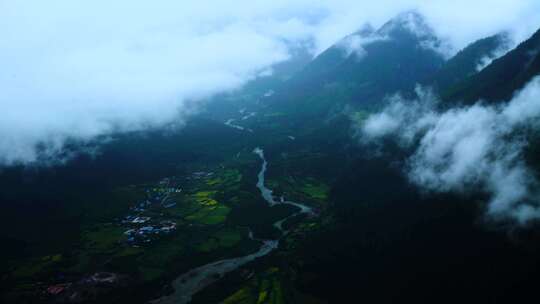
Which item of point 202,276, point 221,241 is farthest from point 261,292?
point 221,241

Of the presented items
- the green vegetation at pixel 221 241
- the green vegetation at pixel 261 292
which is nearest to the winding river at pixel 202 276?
the green vegetation at pixel 221 241

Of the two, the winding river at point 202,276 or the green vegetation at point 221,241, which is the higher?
the green vegetation at point 221,241

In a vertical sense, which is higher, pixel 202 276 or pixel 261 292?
pixel 202 276

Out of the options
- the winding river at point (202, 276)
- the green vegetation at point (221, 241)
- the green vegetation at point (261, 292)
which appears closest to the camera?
the green vegetation at point (261, 292)

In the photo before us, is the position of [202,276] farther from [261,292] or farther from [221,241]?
[221,241]

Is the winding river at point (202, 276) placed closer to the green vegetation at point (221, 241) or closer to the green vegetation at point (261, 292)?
A: the green vegetation at point (221, 241)

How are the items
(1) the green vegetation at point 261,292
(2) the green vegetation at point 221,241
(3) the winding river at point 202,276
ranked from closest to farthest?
(1) the green vegetation at point 261,292
(3) the winding river at point 202,276
(2) the green vegetation at point 221,241

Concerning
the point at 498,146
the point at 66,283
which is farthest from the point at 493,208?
the point at 66,283

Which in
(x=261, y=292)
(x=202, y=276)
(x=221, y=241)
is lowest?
(x=261, y=292)

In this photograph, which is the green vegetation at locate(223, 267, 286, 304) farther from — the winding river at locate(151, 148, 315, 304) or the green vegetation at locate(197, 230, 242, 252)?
the green vegetation at locate(197, 230, 242, 252)

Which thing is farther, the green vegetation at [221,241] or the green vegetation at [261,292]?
the green vegetation at [221,241]

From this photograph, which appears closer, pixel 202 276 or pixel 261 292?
pixel 261 292

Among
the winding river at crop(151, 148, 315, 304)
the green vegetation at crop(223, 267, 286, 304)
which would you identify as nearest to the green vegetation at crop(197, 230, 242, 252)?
the winding river at crop(151, 148, 315, 304)

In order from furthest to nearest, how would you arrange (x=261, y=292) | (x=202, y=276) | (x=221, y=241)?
(x=221, y=241) → (x=202, y=276) → (x=261, y=292)
